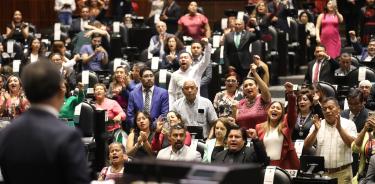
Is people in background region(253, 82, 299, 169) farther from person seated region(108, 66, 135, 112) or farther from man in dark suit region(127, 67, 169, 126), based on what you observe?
person seated region(108, 66, 135, 112)

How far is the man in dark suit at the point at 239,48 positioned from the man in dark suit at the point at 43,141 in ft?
31.3

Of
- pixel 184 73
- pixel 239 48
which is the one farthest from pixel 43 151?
pixel 239 48

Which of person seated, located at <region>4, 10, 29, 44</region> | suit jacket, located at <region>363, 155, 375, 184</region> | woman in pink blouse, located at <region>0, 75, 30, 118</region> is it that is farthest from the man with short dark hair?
suit jacket, located at <region>363, 155, 375, 184</region>

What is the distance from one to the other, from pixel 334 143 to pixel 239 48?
4.89 metres

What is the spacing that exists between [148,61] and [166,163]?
966cm

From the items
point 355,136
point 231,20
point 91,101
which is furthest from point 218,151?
point 231,20

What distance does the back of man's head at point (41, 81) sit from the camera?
3334mm

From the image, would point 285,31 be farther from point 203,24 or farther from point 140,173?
point 140,173

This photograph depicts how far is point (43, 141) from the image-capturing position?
338 centimetres

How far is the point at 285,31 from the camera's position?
1493 cm

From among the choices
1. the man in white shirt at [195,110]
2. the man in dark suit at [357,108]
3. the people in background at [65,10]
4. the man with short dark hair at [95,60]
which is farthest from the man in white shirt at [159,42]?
the man in dark suit at [357,108]

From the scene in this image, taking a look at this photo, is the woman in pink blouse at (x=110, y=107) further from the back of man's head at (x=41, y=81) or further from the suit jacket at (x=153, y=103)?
the back of man's head at (x=41, y=81)

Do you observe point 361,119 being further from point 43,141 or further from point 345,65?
point 43,141

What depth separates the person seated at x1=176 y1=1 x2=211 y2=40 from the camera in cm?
1480
